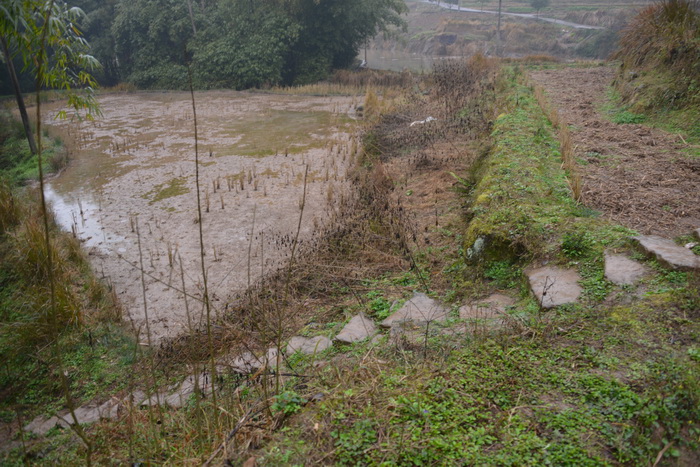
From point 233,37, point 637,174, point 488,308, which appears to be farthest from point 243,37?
point 488,308

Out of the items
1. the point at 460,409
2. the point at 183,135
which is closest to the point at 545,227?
the point at 460,409

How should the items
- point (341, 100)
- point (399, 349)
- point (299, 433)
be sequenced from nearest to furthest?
point (299, 433)
point (399, 349)
point (341, 100)

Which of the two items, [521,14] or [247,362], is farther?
[521,14]

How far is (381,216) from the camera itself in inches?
244

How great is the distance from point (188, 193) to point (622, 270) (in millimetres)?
7895

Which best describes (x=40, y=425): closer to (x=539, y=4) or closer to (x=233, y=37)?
(x=233, y=37)

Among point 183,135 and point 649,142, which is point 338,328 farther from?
point 183,135

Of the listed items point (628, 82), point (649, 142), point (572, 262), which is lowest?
point (572, 262)

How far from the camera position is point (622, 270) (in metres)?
3.39

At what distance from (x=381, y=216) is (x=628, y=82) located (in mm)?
6210

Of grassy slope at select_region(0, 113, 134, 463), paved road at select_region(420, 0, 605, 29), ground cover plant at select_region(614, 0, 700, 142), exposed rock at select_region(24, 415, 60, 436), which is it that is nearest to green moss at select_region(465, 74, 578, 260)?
ground cover plant at select_region(614, 0, 700, 142)

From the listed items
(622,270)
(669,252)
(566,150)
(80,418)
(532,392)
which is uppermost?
(566,150)

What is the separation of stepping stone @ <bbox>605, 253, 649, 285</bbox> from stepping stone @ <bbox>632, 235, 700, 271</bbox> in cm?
15

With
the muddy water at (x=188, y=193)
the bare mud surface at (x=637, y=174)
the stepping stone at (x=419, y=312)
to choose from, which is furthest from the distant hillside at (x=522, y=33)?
the stepping stone at (x=419, y=312)
